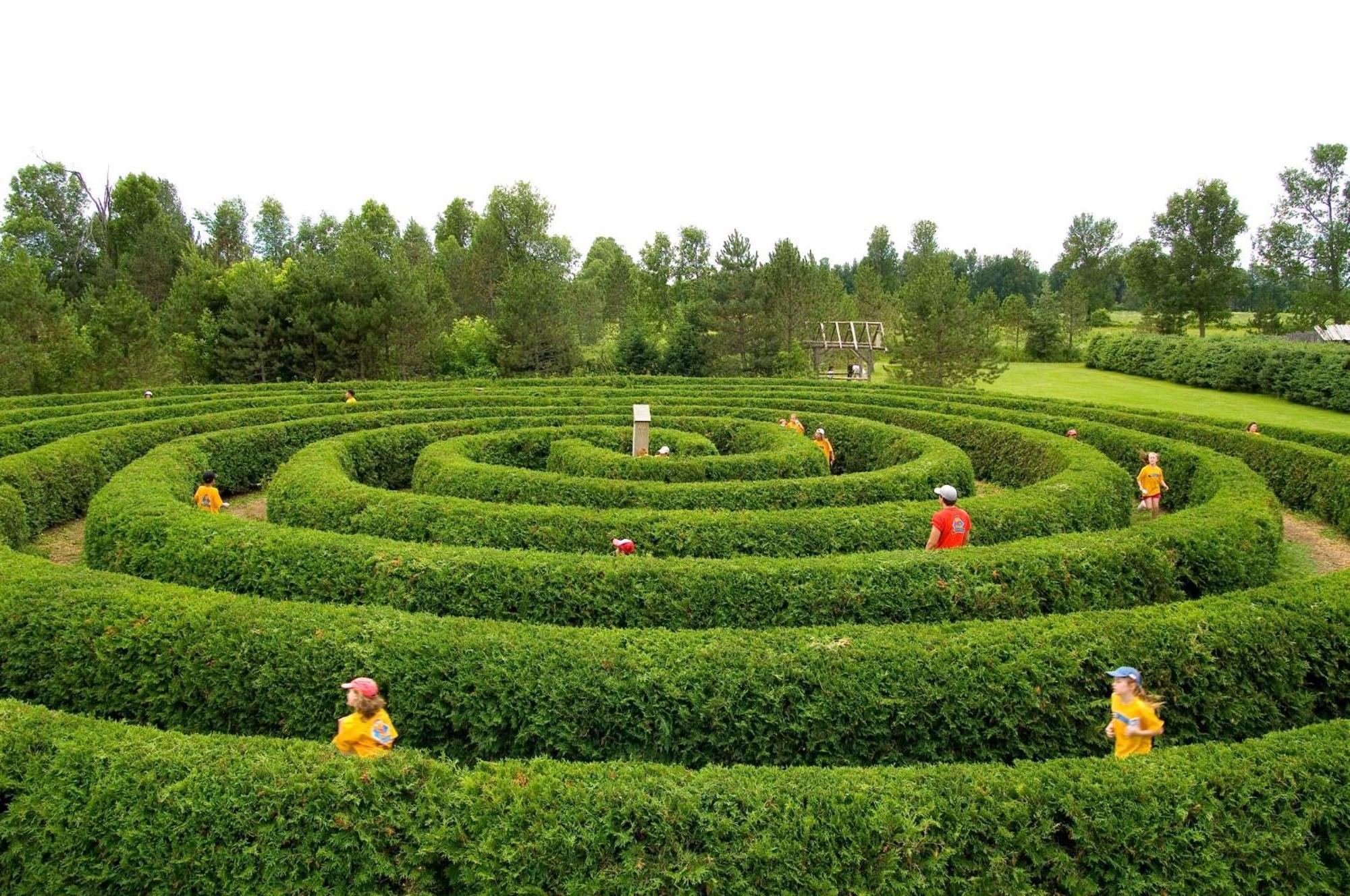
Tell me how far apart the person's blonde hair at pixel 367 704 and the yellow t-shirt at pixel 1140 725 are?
5.79 metres

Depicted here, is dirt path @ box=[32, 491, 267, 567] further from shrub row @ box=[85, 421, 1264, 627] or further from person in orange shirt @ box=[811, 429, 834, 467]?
person in orange shirt @ box=[811, 429, 834, 467]

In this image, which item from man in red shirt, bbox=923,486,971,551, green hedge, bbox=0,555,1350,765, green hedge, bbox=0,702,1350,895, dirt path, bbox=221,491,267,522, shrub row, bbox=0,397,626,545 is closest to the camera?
green hedge, bbox=0,702,1350,895

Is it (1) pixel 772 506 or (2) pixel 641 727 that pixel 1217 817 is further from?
(1) pixel 772 506

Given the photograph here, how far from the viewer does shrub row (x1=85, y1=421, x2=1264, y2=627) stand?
8.82 m

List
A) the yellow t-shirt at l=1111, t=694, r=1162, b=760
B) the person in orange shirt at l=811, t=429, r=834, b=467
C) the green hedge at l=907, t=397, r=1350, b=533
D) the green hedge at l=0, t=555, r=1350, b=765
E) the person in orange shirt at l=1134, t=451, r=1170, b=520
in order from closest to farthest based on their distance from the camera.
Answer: the yellow t-shirt at l=1111, t=694, r=1162, b=760 → the green hedge at l=0, t=555, r=1350, b=765 → the green hedge at l=907, t=397, r=1350, b=533 → the person in orange shirt at l=1134, t=451, r=1170, b=520 → the person in orange shirt at l=811, t=429, r=834, b=467

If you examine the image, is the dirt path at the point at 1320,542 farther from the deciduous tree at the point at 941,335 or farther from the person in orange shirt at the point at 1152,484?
the deciduous tree at the point at 941,335

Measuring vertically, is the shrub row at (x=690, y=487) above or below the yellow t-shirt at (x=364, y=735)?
above

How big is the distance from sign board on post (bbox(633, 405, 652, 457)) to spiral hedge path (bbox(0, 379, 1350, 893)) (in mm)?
3890

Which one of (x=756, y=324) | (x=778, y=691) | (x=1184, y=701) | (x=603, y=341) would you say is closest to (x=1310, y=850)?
(x=1184, y=701)

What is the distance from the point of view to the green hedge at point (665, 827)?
468 centimetres

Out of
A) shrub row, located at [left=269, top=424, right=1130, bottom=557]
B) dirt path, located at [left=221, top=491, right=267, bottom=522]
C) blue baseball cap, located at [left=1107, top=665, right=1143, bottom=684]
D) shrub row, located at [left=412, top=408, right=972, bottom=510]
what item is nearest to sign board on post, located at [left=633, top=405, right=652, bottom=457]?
shrub row, located at [left=412, top=408, right=972, bottom=510]

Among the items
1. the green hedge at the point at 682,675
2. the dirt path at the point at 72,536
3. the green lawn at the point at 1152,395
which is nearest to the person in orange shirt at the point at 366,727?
the green hedge at the point at 682,675

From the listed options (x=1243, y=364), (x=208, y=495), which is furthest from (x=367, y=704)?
(x=1243, y=364)

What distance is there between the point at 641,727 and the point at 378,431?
14.0 metres
